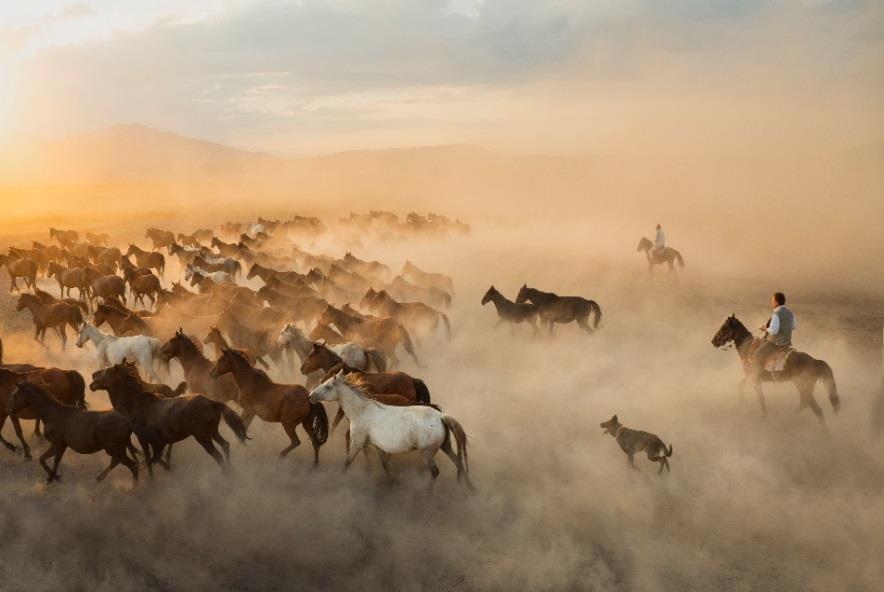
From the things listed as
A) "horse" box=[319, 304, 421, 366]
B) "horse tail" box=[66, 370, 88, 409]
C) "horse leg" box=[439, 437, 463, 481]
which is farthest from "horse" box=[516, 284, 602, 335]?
"horse tail" box=[66, 370, 88, 409]

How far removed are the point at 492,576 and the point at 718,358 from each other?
34.4ft

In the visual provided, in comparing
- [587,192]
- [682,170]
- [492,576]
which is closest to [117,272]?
[492,576]

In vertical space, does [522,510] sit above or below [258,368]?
below

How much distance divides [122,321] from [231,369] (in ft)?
20.1

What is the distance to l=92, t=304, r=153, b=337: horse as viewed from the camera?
14.0 m

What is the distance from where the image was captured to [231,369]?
10219 mm

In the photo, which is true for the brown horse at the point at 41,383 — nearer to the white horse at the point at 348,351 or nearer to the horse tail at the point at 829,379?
the white horse at the point at 348,351

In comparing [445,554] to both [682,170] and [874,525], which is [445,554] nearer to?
[874,525]

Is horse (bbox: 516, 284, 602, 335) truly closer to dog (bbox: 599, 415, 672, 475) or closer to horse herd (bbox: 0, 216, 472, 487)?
horse herd (bbox: 0, 216, 472, 487)

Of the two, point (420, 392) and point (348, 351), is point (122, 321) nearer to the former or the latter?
point (348, 351)

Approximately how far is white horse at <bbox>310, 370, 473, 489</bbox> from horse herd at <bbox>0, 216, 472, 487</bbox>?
17 mm

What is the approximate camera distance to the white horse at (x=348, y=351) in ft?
41.2

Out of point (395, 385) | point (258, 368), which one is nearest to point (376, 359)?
point (395, 385)

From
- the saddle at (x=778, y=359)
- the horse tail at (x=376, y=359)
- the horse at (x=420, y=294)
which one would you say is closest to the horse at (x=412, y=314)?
the horse at (x=420, y=294)
